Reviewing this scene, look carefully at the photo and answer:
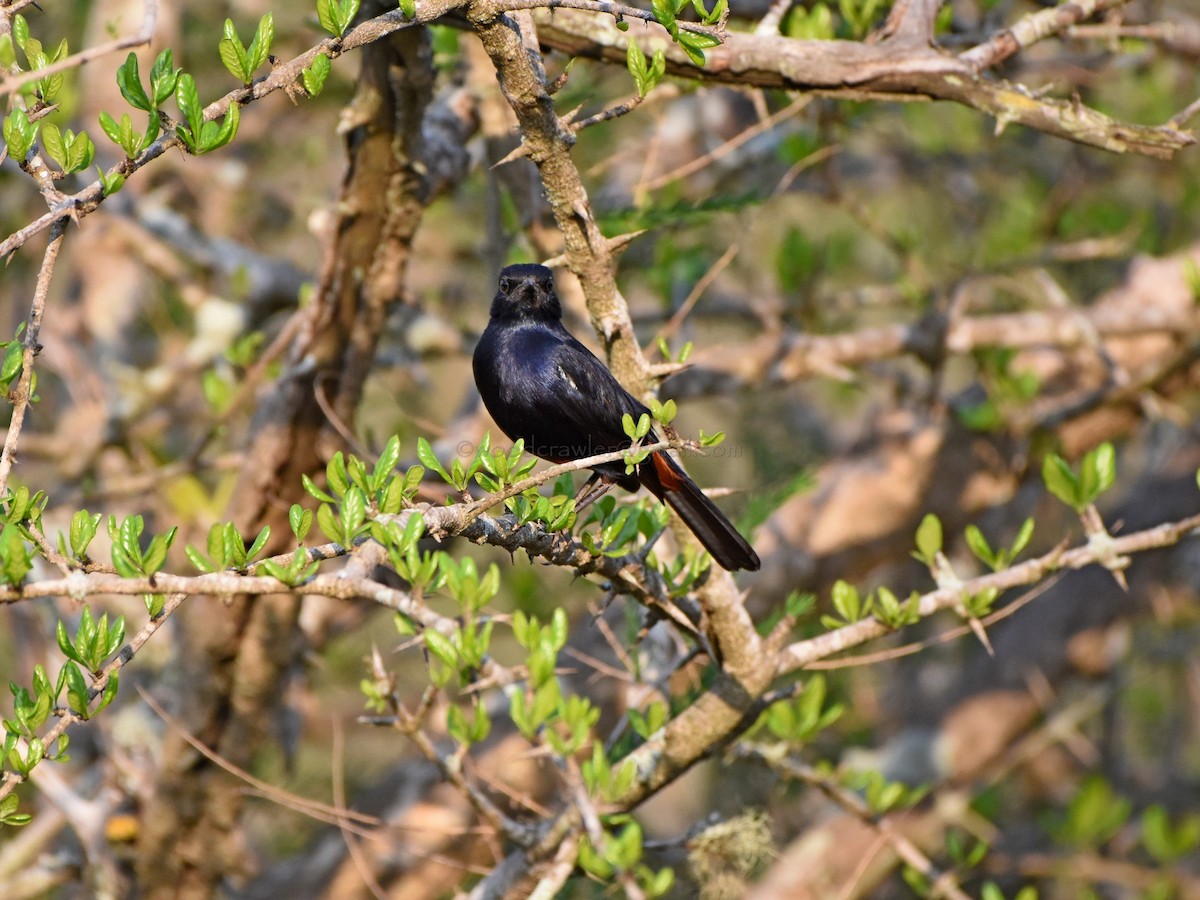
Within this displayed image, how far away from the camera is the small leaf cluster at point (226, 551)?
7.13 ft

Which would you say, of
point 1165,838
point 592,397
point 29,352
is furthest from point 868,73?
point 1165,838

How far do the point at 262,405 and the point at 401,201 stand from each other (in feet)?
3.02

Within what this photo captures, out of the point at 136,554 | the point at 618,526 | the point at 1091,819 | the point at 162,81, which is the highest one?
the point at 162,81

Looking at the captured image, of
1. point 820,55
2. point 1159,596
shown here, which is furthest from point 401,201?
point 1159,596

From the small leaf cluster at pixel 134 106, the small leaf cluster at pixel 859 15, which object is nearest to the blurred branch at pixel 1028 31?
the small leaf cluster at pixel 859 15

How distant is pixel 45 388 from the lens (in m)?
6.40

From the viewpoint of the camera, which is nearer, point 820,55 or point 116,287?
point 820,55

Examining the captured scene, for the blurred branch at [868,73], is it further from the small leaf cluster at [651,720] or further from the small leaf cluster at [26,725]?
the small leaf cluster at [26,725]

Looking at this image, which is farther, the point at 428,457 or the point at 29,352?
the point at 428,457

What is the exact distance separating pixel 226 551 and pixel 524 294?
1.85 metres

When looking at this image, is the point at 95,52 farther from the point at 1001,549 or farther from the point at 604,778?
the point at 1001,549

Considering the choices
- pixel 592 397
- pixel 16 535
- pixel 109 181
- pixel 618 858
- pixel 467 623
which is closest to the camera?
pixel 16 535

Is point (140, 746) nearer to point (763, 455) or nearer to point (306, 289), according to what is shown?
point (306, 289)

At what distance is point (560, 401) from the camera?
3572 mm
